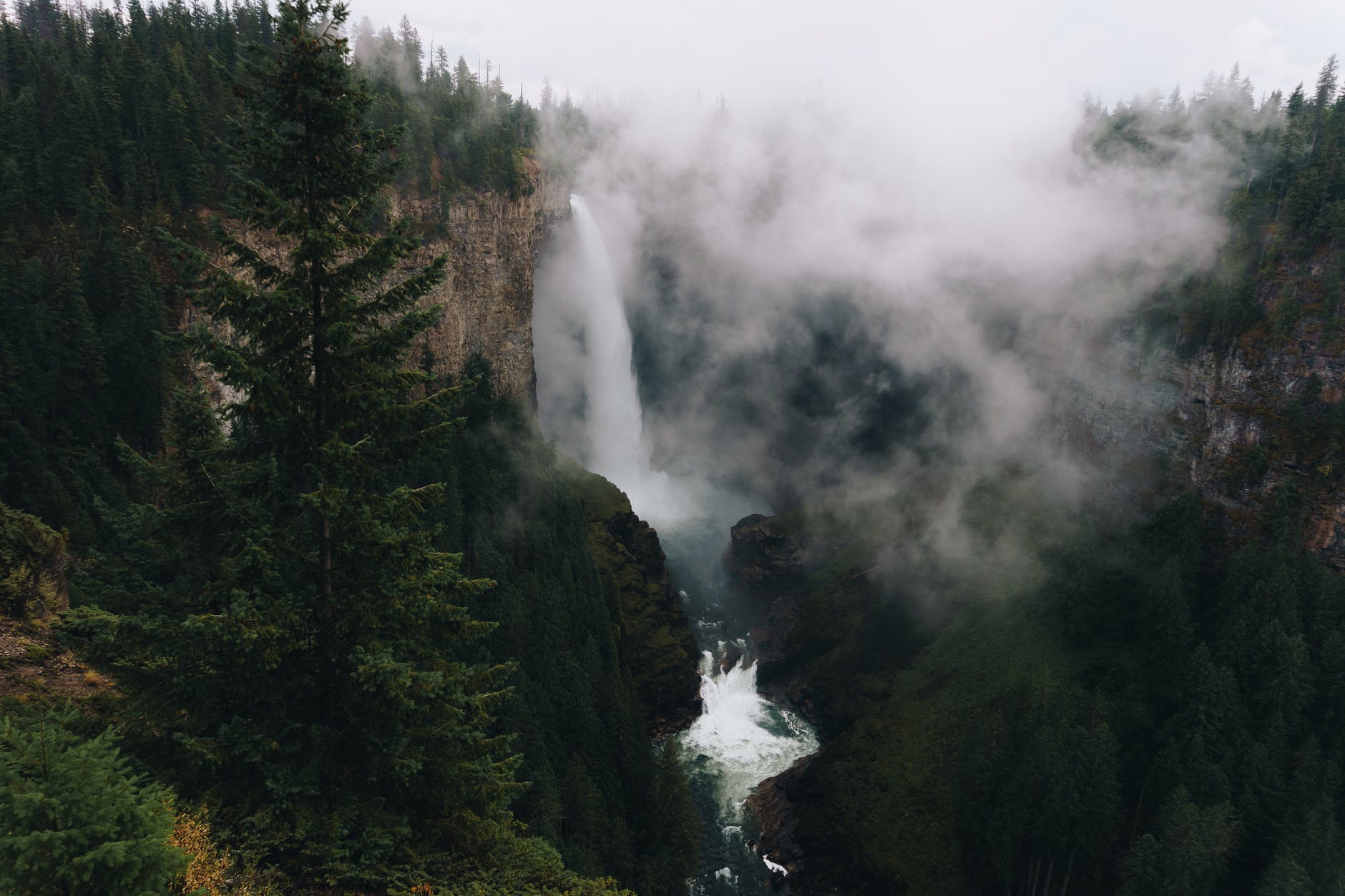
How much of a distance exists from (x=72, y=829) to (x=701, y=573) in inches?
3788

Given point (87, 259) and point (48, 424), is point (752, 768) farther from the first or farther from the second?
point (87, 259)

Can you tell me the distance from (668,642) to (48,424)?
55020 mm

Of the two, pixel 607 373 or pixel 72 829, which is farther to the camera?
pixel 607 373

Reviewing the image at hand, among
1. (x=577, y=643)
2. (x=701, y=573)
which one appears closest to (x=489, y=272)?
(x=577, y=643)

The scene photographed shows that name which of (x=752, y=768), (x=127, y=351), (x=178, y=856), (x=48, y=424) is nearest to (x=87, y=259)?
(x=127, y=351)

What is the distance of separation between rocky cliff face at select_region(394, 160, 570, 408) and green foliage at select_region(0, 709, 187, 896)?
63091mm

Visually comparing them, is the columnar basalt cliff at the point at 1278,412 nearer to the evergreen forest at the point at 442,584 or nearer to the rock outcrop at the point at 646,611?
the evergreen forest at the point at 442,584

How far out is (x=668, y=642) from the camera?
76750 mm

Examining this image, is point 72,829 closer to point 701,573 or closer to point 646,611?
point 646,611

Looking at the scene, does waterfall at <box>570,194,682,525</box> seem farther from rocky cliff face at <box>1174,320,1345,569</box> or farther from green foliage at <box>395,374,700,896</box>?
rocky cliff face at <box>1174,320,1345,569</box>

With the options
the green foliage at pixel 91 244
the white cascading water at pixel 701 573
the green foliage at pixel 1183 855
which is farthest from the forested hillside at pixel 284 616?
the white cascading water at pixel 701 573

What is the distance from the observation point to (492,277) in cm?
8125

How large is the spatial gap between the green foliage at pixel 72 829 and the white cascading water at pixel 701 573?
53.3 m

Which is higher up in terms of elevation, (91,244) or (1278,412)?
(1278,412)
